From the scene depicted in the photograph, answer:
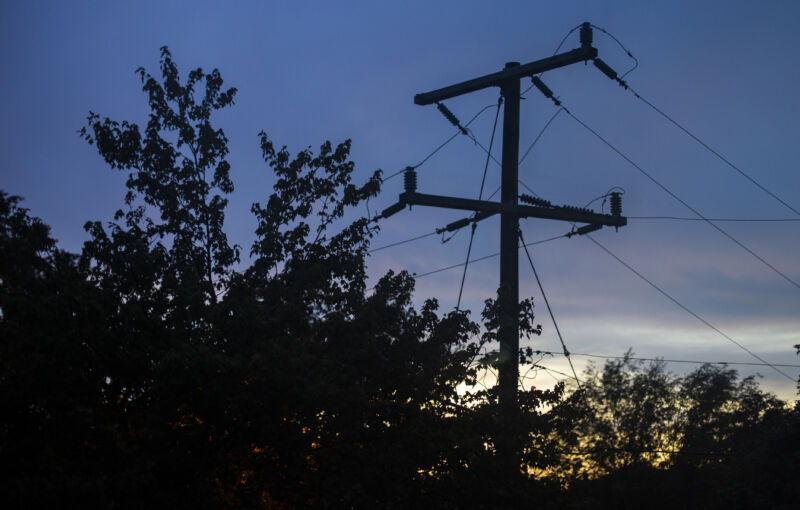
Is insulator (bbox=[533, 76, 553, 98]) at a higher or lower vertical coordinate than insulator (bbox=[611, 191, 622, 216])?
higher

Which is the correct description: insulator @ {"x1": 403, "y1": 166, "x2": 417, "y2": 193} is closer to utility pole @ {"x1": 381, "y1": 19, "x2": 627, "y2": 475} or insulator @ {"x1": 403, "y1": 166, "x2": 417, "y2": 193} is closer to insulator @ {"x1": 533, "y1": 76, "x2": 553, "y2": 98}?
utility pole @ {"x1": 381, "y1": 19, "x2": 627, "y2": 475}

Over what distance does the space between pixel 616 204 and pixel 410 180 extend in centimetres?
464

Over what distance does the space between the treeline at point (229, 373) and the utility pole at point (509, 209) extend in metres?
0.28

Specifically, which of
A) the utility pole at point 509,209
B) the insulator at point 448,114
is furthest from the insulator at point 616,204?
the insulator at point 448,114

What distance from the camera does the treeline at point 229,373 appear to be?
38.2 feet

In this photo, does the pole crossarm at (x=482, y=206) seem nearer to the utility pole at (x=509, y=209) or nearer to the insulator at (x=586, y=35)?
the utility pole at (x=509, y=209)

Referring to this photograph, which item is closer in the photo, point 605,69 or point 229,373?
point 229,373

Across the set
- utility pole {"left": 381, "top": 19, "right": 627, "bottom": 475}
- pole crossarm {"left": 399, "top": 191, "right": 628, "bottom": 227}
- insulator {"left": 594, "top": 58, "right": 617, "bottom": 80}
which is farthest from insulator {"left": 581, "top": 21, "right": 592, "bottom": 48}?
pole crossarm {"left": 399, "top": 191, "right": 628, "bottom": 227}

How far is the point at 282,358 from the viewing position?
474 inches

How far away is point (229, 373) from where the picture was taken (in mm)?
11953

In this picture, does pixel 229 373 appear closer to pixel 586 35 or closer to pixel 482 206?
pixel 482 206

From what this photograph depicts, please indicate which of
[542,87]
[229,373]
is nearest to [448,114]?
[542,87]

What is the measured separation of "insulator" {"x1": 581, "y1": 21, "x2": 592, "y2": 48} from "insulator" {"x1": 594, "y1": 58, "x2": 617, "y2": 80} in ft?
3.61

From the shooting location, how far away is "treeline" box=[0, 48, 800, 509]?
1165 cm
